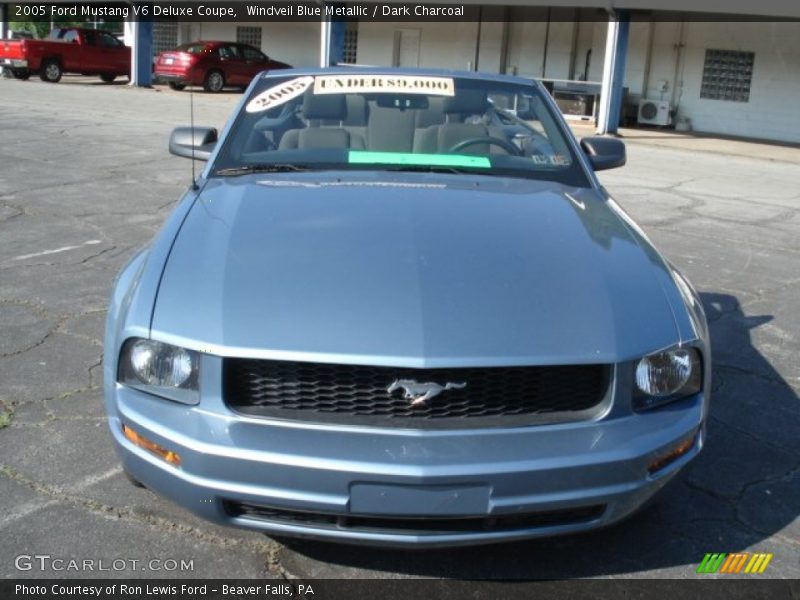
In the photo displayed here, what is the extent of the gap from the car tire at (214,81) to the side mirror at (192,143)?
23.0 metres

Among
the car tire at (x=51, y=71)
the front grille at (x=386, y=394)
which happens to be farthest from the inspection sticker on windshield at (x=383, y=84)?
the car tire at (x=51, y=71)

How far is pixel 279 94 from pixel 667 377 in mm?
2478

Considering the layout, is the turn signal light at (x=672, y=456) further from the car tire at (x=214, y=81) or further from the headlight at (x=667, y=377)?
the car tire at (x=214, y=81)

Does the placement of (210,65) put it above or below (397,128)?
above

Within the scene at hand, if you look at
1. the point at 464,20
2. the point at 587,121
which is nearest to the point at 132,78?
the point at 464,20

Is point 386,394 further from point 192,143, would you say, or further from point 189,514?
point 192,143

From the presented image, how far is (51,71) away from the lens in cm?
2666

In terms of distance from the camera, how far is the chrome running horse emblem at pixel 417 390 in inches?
95.3

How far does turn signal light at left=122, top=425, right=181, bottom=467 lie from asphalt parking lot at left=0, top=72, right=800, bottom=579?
43 centimetres

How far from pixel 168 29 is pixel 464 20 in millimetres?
14327

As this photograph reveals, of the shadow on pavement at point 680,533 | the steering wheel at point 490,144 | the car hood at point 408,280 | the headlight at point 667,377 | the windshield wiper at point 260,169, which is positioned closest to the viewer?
the car hood at point 408,280

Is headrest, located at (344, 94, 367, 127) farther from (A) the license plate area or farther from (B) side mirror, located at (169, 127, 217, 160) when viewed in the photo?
(A) the license plate area

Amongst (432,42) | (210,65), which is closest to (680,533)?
(432,42)

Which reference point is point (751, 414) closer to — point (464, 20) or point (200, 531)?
point (200, 531)
